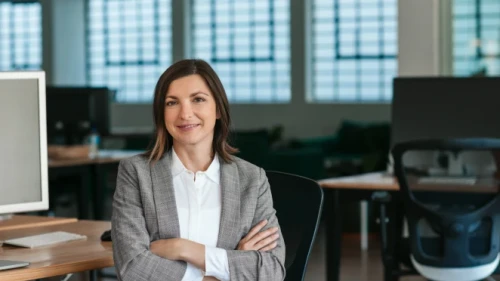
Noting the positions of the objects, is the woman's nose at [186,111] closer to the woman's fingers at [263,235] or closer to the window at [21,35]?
the woman's fingers at [263,235]

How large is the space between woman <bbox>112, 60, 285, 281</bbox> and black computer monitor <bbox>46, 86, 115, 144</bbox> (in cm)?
473

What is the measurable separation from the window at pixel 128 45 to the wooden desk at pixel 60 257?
13234 millimetres

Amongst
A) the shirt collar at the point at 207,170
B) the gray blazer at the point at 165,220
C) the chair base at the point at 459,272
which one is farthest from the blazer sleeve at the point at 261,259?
the chair base at the point at 459,272

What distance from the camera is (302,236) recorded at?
2.90m

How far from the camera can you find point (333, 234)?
17.6 ft

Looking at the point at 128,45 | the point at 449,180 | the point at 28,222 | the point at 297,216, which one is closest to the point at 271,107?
the point at 128,45

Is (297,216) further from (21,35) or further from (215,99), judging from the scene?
(21,35)

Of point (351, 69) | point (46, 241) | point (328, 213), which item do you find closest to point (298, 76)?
point (351, 69)

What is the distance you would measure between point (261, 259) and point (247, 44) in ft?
43.8

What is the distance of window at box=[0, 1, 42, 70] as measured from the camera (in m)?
17.0

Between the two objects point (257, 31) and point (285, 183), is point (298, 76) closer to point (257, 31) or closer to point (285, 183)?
point (257, 31)

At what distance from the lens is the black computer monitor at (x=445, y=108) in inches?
199

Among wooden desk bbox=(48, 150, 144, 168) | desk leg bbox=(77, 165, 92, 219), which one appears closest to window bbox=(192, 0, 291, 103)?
wooden desk bbox=(48, 150, 144, 168)

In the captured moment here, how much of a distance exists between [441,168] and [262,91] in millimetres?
11135
